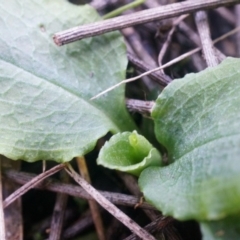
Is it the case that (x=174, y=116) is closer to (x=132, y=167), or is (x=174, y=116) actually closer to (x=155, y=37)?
(x=132, y=167)

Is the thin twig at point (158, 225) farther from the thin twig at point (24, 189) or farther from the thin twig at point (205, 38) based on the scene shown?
the thin twig at point (205, 38)

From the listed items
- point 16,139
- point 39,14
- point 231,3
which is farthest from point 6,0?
point 231,3

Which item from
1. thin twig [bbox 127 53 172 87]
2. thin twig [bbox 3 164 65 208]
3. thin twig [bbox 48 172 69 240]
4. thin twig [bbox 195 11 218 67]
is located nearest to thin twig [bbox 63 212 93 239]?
thin twig [bbox 48 172 69 240]

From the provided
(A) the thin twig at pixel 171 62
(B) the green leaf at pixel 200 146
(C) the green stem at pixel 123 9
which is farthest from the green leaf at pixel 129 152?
(C) the green stem at pixel 123 9

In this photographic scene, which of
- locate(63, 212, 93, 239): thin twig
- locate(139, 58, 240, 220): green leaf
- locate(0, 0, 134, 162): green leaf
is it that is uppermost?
locate(0, 0, 134, 162): green leaf

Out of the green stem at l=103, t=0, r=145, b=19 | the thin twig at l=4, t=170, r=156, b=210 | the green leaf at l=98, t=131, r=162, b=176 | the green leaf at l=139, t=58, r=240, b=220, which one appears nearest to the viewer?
the green leaf at l=139, t=58, r=240, b=220

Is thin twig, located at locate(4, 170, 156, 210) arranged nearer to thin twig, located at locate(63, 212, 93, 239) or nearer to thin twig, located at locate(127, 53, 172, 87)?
thin twig, located at locate(63, 212, 93, 239)

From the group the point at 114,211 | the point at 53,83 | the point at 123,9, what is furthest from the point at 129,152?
the point at 123,9
